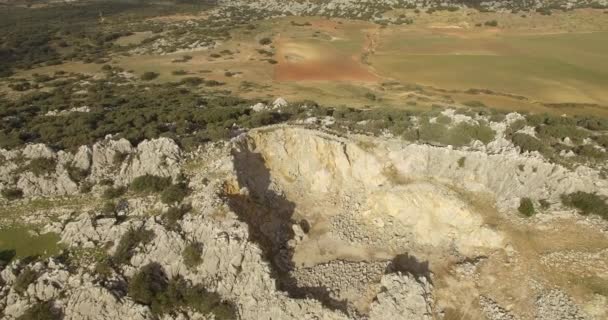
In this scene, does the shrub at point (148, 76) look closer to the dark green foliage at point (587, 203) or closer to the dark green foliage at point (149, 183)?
the dark green foliage at point (149, 183)

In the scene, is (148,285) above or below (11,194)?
below

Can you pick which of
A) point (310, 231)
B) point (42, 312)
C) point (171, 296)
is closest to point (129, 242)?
point (171, 296)

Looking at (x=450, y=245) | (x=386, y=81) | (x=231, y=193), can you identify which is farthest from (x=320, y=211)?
(x=386, y=81)

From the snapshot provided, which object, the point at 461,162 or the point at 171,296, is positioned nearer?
the point at 171,296

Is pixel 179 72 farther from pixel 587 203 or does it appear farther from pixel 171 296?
pixel 587 203

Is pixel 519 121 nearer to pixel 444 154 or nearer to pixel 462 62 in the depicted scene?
pixel 444 154

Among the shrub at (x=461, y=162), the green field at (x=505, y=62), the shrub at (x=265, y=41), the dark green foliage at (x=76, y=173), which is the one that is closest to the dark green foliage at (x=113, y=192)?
the dark green foliage at (x=76, y=173)
